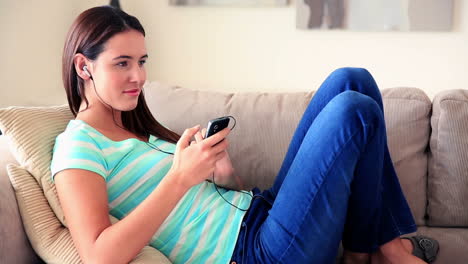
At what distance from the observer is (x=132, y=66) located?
1211 mm

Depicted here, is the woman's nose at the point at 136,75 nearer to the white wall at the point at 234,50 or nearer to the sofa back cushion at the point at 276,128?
the sofa back cushion at the point at 276,128

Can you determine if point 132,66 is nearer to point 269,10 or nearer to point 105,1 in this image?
point 269,10

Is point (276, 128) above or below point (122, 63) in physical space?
below

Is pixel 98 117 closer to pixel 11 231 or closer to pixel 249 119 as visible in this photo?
pixel 11 231

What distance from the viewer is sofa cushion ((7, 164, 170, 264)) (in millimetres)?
1101

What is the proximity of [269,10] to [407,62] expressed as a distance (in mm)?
723

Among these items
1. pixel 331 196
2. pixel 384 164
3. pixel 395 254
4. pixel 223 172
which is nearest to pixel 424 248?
pixel 395 254

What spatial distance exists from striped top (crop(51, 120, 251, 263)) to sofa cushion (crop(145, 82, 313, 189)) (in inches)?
13.2

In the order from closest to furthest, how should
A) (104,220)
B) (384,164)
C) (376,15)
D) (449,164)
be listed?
(104,220) < (384,164) < (449,164) < (376,15)

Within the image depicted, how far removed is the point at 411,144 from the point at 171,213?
0.81 m

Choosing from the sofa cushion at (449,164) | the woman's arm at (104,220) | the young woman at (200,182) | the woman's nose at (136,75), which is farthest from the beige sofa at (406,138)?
the woman's arm at (104,220)

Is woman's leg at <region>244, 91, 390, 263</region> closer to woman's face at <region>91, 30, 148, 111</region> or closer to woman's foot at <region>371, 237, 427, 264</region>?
woman's foot at <region>371, 237, 427, 264</region>

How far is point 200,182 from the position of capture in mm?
1091

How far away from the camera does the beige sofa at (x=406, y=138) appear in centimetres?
150
